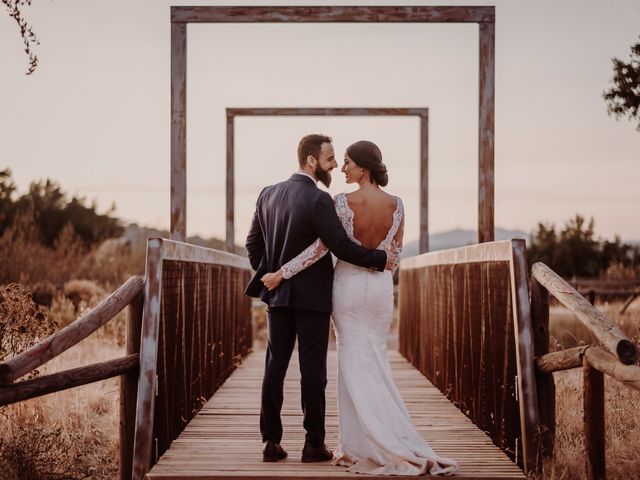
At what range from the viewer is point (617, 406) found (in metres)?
7.10

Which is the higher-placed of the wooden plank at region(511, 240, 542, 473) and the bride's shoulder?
the bride's shoulder

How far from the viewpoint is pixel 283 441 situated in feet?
19.3

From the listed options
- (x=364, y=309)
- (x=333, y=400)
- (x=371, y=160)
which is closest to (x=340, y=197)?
(x=371, y=160)

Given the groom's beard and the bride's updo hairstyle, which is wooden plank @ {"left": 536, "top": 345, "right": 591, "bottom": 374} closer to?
the bride's updo hairstyle

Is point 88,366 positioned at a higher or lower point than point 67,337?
lower

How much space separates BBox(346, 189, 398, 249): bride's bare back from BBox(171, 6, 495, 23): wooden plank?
2557 mm

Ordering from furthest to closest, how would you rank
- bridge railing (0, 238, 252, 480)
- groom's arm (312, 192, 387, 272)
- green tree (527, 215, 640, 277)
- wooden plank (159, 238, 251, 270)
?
green tree (527, 215, 640, 277) → wooden plank (159, 238, 251, 270) → groom's arm (312, 192, 387, 272) → bridge railing (0, 238, 252, 480)

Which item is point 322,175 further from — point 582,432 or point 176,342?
point 582,432

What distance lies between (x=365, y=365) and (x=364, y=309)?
29cm

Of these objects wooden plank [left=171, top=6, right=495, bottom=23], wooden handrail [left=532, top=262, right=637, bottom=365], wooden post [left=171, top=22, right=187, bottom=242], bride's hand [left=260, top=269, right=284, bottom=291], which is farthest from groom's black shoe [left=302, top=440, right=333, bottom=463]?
wooden plank [left=171, top=6, right=495, bottom=23]

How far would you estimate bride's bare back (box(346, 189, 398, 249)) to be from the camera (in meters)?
5.27

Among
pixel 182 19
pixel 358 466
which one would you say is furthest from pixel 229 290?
pixel 358 466

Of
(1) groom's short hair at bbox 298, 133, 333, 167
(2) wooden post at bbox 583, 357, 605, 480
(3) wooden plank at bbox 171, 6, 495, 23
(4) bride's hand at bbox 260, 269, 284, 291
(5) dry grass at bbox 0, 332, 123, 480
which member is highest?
(3) wooden plank at bbox 171, 6, 495, 23

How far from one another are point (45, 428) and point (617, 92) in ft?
34.1
